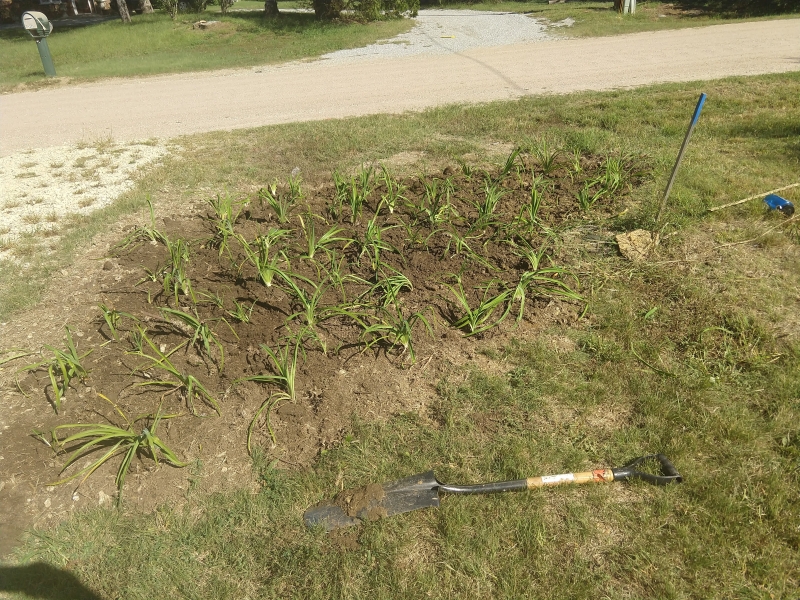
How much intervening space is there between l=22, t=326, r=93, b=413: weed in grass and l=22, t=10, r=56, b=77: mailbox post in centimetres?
1118

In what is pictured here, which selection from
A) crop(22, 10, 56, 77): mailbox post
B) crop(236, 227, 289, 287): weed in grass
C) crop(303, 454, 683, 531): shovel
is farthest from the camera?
crop(22, 10, 56, 77): mailbox post

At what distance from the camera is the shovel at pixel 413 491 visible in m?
2.44

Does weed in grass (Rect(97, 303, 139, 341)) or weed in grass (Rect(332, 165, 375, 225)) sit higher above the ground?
weed in grass (Rect(332, 165, 375, 225))

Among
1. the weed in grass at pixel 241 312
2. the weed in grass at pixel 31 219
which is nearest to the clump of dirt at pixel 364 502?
the weed in grass at pixel 241 312

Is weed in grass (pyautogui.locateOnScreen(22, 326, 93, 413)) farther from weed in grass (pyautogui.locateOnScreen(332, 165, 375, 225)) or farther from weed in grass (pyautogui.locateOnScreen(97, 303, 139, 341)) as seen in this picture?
weed in grass (pyautogui.locateOnScreen(332, 165, 375, 225))

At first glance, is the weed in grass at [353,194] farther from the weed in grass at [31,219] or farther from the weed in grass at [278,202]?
the weed in grass at [31,219]

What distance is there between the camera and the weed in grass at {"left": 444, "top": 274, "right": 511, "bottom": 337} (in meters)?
3.34

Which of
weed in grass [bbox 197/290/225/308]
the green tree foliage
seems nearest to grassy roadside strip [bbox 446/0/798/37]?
the green tree foliage

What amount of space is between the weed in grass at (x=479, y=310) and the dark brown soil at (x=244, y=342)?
0.21ft

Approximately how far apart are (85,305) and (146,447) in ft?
5.11

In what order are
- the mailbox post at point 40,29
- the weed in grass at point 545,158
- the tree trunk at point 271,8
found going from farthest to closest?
1. the tree trunk at point 271,8
2. the mailbox post at point 40,29
3. the weed in grass at point 545,158

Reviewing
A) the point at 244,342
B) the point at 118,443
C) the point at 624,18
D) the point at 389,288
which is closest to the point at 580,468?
the point at 389,288

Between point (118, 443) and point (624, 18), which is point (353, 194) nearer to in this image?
point (118, 443)

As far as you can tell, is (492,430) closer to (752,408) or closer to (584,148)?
(752,408)
